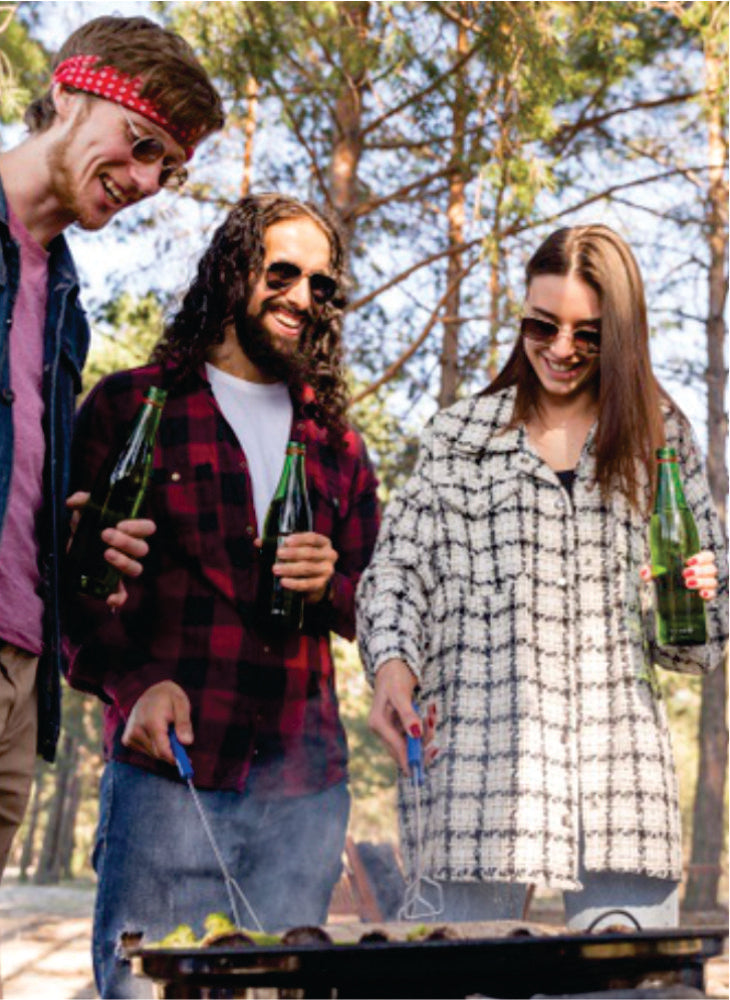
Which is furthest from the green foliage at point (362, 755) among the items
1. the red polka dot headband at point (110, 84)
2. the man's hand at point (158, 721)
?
the red polka dot headband at point (110, 84)

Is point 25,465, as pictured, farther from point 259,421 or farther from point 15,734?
point 259,421

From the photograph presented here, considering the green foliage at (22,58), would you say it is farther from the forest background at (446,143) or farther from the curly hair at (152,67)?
the curly hair at (152,67)

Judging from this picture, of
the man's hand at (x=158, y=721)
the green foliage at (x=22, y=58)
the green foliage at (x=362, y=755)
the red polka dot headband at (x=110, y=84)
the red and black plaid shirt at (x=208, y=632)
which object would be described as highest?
the green foliage at (x=22, y=58)

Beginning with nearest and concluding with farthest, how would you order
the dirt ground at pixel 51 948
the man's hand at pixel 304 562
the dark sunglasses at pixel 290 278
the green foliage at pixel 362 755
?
the man's hand at pixel 304 562, the dark sunglasses at pixel 290 278, the dirt ground at pixel 51 948, the green foliage at pixel 362 755

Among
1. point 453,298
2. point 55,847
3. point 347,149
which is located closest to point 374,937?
point 347,149

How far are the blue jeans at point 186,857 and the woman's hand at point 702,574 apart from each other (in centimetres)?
83

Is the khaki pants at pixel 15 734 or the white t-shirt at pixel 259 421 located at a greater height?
the white t-shirt at pixel 259 421

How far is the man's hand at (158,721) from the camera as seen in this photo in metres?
2.20

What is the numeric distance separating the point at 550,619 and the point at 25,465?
925 mm

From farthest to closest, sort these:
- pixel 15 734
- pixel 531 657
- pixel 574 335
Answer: pixel 574 335
pixel 531 657
pixel 15 734

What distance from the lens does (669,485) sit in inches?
89.6

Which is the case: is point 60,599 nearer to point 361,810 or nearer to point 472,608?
point 472,608

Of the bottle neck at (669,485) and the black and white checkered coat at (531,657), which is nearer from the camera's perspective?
the black and white checkered coat at (531,657)

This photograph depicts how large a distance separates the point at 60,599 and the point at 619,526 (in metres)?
1.02
